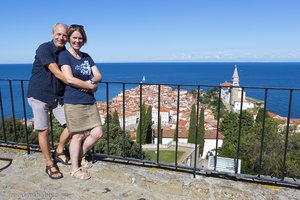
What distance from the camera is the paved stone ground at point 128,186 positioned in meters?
2.60

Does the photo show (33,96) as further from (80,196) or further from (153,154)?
(153,154)

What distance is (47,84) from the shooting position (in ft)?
8.98

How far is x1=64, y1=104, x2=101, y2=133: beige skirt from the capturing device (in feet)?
8.76

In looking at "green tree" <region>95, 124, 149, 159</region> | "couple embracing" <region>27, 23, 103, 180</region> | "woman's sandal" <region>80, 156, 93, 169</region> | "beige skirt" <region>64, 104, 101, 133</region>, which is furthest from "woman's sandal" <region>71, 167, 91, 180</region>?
"green tree" <region>95, 124, 149, 159</region>

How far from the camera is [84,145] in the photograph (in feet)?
9.61

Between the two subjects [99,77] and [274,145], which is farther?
[274,145]

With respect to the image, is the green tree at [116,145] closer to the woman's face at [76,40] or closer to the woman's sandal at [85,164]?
the woman's sandal at [85,164]

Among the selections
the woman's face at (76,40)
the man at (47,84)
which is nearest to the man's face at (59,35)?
the man at (47,84)

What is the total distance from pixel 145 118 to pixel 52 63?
71.5ft

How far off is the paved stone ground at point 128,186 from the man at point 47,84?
281mm

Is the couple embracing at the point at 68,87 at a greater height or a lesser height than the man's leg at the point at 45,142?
greater

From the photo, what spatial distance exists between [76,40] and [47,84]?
576 mm

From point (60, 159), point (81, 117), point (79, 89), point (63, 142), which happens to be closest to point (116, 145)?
point (60, 159)

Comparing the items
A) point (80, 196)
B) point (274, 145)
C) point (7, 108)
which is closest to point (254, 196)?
point (80, 196)
